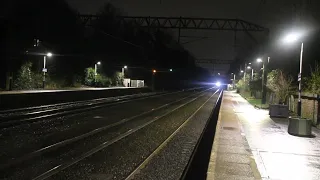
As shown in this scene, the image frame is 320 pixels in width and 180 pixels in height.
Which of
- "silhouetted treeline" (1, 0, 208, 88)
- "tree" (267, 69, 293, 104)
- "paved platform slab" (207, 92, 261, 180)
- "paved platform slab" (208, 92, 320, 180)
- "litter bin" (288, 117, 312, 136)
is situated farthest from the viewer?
"silhouetted treeline" (1, 0, 208, 88)

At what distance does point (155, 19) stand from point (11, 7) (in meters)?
21.4

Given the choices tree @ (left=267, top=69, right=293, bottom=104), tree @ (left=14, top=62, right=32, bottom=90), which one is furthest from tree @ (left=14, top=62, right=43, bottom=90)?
tree @ (left=267, top=69, right=293, bottom=104)

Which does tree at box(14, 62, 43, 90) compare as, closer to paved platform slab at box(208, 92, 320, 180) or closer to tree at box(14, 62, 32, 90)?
tree at box(14, 62, 32, 90)

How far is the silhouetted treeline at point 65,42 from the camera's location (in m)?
50.0

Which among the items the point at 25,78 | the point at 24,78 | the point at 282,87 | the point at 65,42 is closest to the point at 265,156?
the point at 282,87

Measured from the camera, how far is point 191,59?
177250mm

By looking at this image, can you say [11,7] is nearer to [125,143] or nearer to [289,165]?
[125,143]

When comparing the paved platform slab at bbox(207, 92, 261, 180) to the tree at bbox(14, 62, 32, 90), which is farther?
the tree at bbox(14, 62, 32, 90)

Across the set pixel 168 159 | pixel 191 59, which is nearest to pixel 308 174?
pixel 168 159

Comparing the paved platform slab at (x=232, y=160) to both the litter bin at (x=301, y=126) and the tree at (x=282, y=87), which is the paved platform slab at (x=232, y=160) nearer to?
the litter bin at (x=301, y=126)

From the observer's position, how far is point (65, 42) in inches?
2776

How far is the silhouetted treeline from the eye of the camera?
50.0m

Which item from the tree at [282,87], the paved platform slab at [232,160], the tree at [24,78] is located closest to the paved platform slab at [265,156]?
the paved platform slab at [232,160]

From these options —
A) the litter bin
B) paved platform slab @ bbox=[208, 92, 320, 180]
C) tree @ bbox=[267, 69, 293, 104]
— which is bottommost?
paved platform slab @ bbox=[208, 92, 320, 180]
